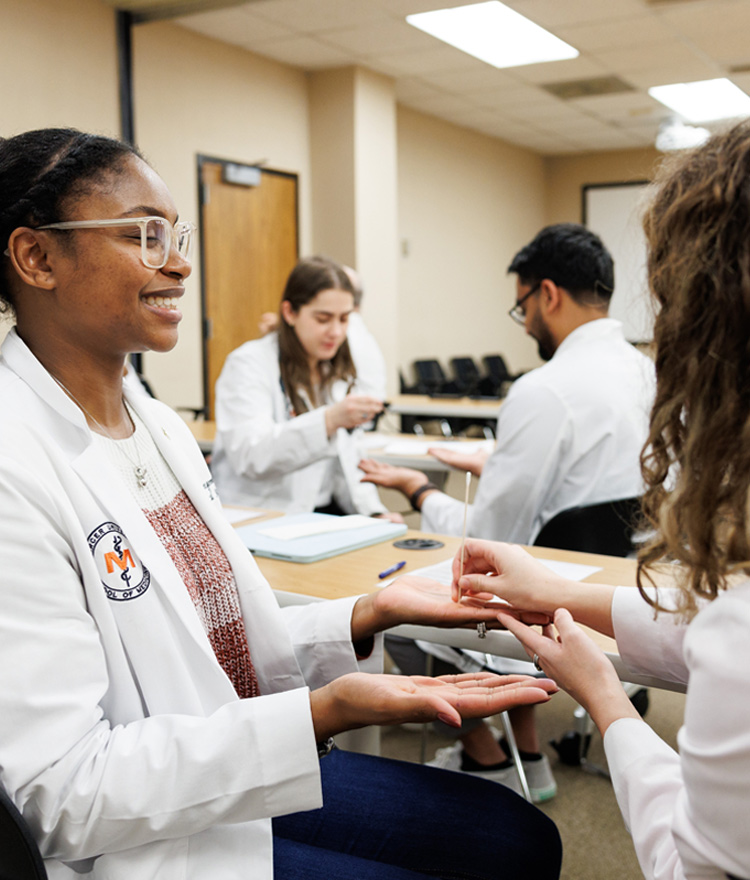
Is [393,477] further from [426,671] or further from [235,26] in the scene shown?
[235,26]

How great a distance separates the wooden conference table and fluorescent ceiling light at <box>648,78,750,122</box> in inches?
268

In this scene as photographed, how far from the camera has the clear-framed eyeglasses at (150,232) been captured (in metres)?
1.09

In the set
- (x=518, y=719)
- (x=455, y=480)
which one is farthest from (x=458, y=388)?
(x=518, y=719)

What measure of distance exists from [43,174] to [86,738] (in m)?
0.69

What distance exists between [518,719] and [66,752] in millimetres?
1742

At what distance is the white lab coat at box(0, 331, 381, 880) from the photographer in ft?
2.85

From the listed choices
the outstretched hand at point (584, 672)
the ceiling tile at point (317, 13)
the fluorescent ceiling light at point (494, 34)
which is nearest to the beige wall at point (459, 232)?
the fluorescent ceiling light at point (494, 34)

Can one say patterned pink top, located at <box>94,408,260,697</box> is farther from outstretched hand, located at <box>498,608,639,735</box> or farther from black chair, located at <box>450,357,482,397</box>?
black chair, located at <box>450,357,482,397</box>

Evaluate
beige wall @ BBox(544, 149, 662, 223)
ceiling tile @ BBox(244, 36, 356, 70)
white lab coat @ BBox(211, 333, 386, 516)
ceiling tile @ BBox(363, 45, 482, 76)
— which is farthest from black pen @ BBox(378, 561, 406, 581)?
beige wall @ BBox(544, 149, 662, 223)

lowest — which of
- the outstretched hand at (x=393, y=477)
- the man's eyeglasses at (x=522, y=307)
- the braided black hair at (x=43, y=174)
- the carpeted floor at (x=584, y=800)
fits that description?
the carpeted floor at (x=584, y=800)

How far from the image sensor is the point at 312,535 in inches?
78.3

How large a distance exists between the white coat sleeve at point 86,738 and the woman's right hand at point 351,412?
1.81 metres

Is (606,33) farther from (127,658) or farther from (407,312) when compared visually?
(127,658)

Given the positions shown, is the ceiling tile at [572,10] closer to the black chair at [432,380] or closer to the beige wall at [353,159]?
the beige wall at [353,159]
